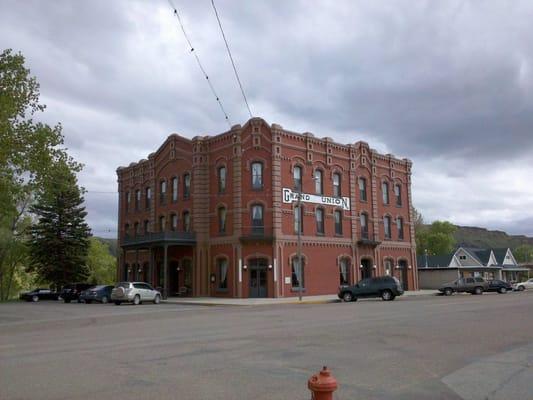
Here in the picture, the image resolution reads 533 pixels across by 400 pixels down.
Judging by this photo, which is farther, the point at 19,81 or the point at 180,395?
the point at 19,81

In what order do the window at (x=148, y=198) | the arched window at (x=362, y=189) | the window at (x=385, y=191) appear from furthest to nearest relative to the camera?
the window at (x=148, y=198), the window at (x=385, y=191), the arched window at (x=362, y=189)

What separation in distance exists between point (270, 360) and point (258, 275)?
28.6 meters

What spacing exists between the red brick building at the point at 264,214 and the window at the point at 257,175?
2.9 inches

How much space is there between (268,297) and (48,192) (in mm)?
16745

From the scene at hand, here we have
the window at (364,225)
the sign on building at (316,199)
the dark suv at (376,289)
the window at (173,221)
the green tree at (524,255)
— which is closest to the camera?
the dark suv at (376,289)

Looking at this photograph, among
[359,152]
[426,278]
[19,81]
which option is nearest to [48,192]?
[19,81]

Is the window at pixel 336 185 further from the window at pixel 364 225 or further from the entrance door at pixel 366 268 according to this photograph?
the entrance door at pixel 366 268

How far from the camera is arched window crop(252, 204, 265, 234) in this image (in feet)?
128

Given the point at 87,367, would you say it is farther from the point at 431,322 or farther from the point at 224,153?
the point at 224,153

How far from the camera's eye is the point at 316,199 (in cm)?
4178

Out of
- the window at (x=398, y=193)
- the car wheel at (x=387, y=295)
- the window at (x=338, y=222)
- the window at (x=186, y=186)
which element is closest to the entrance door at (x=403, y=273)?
the window at (x=398, y=193)

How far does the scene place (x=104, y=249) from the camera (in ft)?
265

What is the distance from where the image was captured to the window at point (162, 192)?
1841 inches

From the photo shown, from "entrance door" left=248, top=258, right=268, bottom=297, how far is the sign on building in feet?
16.0
